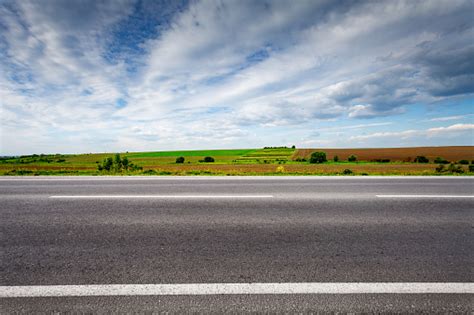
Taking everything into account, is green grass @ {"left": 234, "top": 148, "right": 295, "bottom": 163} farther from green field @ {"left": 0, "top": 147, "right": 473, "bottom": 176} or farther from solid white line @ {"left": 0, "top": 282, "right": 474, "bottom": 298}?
solid white line @ {"left": 0, "top": 282, "right": 474, "bottom": 298}

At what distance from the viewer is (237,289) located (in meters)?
2.33

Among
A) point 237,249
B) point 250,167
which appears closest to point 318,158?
point 250,167

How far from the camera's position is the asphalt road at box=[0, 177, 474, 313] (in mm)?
2154

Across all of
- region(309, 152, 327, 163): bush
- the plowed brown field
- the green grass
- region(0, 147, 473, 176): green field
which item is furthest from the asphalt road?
the plowed brown field

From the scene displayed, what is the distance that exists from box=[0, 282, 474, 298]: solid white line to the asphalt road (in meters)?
0.07

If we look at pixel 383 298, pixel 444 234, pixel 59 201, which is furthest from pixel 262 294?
pixel 59 201

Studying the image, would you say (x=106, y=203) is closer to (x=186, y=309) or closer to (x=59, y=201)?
(x=59, y=201)

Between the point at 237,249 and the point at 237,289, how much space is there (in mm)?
811

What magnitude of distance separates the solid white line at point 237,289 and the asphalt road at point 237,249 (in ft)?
0.22

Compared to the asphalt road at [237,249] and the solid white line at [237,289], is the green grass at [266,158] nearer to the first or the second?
the asphalt road at [237,249]

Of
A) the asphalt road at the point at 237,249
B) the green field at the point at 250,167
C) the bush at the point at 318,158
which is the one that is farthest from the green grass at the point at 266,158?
the asphalt road at the point at 237,249

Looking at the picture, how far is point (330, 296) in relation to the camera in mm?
2215

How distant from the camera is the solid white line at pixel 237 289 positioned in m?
2.27

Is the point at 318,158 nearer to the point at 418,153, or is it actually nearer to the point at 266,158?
the point at 266,158
